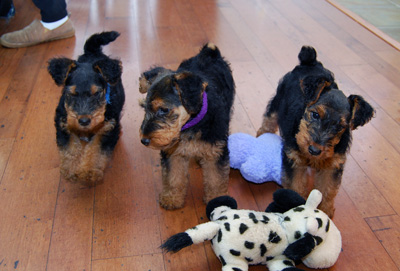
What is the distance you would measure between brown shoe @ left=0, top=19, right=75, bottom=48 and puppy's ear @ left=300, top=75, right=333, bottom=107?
3799mm

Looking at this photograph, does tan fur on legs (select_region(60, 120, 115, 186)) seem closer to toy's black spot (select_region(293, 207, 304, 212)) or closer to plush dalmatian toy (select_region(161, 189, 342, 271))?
plush dalmatian toy (select_region(161, 189, 342, 271))

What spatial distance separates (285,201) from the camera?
2.53 metres

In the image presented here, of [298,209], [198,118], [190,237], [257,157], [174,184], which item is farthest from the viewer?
[257,157]

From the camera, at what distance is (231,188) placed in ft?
10.0

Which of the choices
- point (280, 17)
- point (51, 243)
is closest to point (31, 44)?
point (51, 243)

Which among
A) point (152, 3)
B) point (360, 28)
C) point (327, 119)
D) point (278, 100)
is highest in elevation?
point (327, 119)

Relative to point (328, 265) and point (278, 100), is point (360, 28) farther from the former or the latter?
point (328, 265)

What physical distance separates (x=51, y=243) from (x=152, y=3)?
499cm

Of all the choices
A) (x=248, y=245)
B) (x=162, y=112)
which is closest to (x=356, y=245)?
(x=248, y=245)

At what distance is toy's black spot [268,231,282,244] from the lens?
2.26 meters

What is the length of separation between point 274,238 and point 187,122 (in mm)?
925

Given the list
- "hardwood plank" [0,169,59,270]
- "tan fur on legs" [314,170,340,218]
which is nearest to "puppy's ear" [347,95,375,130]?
"tan fur on legs" [314,170,340,218]

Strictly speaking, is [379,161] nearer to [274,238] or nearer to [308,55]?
[308,55]

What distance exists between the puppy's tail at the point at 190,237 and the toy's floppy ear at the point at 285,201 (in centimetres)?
53
